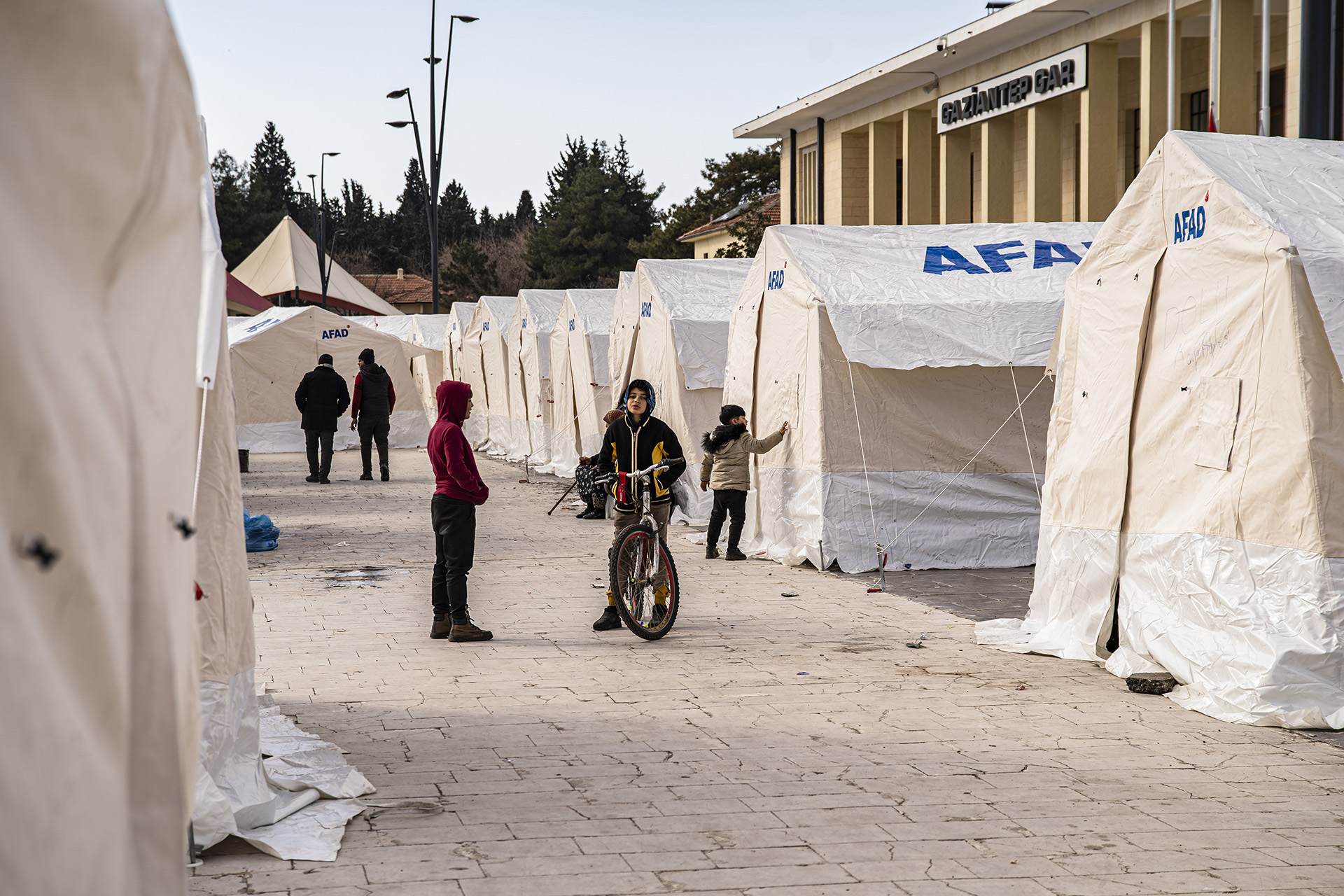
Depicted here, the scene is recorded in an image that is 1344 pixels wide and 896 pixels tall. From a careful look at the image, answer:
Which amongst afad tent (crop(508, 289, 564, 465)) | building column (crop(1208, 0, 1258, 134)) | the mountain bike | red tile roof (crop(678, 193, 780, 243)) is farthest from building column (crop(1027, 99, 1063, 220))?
red tile roof (crop(678, 193, 780, 243))

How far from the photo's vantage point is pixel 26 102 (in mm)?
1657

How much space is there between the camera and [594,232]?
195ft

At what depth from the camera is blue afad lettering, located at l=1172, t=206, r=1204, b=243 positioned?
23.1 feet

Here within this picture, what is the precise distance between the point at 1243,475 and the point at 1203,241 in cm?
142

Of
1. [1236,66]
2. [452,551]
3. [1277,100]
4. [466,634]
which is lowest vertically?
[466,634]

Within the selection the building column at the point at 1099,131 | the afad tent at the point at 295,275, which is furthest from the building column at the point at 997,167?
the afad tent at the point at 295,275

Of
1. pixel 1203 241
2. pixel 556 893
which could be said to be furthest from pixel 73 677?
pixel 1203 241

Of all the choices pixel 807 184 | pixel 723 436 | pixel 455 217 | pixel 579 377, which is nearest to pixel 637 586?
pixel 723 436

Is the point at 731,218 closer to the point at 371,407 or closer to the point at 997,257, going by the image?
the point at 371,407

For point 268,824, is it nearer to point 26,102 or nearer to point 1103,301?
point 26,102

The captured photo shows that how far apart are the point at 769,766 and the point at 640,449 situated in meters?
3.87

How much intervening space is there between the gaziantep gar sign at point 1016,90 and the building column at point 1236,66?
8.15ft

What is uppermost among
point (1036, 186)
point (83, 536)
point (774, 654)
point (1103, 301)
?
point (1036, 186)

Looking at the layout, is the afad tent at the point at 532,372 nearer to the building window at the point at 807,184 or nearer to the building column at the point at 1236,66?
the building window at the point at 807,184
